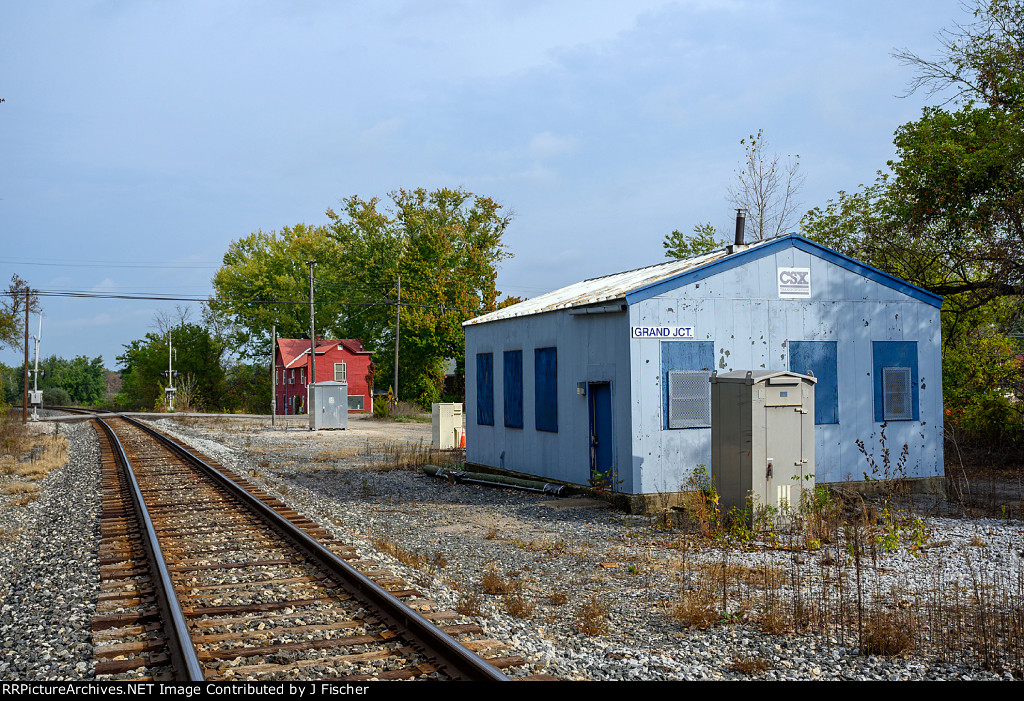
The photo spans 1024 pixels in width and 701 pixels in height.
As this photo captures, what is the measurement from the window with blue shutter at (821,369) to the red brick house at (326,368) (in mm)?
47604

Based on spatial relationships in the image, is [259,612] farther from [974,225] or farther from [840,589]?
[974,225]

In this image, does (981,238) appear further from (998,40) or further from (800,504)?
(800,504)

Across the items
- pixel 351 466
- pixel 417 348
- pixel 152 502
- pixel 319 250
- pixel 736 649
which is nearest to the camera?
pixel 736 649

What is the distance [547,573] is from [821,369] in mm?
7398

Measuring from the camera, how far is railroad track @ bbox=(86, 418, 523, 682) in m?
5.45

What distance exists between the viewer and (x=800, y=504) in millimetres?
10953

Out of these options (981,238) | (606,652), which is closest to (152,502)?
(606,652)

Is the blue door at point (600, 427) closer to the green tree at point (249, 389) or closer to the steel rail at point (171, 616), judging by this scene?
the steel rail at point (171, 616)

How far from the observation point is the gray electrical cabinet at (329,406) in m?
35.8

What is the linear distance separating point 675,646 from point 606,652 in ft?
1.81

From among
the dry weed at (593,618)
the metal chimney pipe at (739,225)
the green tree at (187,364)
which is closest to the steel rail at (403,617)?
the dry weed at (593,618)

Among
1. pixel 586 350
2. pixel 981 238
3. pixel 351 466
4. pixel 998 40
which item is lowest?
pixel 351 466

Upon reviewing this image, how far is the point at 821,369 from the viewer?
1379 cm

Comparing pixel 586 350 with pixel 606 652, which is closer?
pixel 606 652
